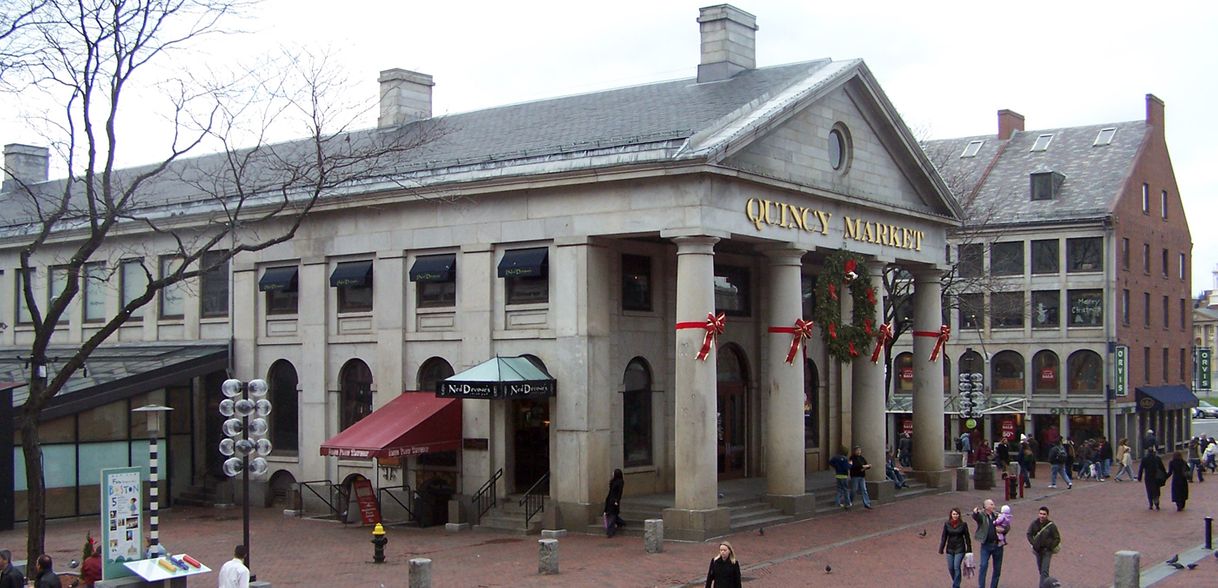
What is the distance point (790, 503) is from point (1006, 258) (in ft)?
105

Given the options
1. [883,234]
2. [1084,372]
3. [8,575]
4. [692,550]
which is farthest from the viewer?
[1084,372]

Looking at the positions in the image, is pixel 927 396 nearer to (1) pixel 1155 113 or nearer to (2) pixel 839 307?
(2) pixel 839 307

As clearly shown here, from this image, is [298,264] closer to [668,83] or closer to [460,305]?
[460,305]

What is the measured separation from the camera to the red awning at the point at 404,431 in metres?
30.1

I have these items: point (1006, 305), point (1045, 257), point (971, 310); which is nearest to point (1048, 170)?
point (1045, 257)

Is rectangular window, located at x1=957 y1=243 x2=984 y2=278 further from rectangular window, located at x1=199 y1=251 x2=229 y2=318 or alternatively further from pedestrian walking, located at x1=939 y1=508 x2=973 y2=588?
pedestrian walking, located at x1=939 y1=508 x2=973 y2=588

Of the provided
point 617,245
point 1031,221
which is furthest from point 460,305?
point 1031,221

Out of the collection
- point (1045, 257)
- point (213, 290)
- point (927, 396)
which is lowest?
point (927, 396)

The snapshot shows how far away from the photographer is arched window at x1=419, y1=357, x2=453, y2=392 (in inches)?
1292

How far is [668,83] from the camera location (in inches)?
1462

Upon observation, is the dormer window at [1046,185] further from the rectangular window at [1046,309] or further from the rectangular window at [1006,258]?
the rectangular window at [1046,309]

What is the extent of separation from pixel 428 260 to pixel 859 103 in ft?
39.1

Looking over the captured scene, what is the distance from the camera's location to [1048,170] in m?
59.4

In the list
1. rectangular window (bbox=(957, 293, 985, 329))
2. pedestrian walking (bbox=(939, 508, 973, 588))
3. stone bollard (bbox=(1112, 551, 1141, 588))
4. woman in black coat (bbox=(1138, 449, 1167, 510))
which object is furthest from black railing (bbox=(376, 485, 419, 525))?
rectangular window (bbox=(957, 293, 985, 329))
